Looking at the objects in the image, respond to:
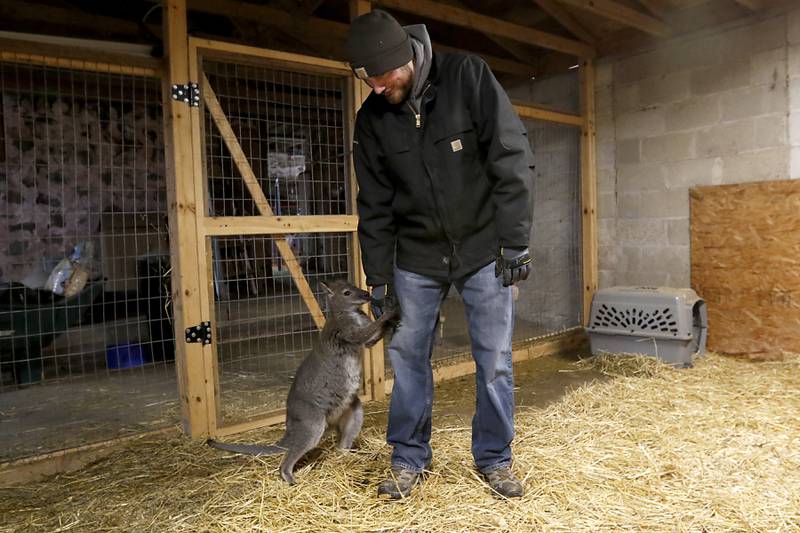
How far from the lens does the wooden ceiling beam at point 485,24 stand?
14.1ft

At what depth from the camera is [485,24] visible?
15.5 feet

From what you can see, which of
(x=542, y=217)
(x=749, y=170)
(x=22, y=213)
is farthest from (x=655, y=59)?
(x=22, y=213)

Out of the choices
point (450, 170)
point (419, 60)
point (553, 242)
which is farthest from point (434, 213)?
point (553, 242)

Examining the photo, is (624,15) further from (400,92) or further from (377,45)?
(377,45)

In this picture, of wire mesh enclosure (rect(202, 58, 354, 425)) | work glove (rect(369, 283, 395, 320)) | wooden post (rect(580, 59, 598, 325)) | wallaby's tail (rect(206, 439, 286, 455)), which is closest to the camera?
work glove (rect(369, 283, 395, 320))

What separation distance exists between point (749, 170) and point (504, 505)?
3835 mm

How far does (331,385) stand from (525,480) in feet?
3.33

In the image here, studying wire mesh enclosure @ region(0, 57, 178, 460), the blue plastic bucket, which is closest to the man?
wire mesh enclosure @ region(0, 57, 178, 460)

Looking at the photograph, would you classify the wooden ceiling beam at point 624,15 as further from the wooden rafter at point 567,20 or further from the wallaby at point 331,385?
the wallaby at point 331,385

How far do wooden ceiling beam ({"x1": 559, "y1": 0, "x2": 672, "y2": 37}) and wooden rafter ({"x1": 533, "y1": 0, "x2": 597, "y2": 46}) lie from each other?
206 mm

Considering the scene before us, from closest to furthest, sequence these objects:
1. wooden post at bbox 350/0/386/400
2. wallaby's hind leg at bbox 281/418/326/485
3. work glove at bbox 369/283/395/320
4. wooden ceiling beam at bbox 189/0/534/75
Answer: work glove at bbox 369/283/395/320 → wallaby's hind leg at bbox 281/418/326/485 → wooden post at bbox 350/0/386/400 → wooden ceiling beam at bbox 189/0/534/75

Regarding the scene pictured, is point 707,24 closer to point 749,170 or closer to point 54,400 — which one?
point 749,170

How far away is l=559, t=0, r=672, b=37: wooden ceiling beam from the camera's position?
14.9 feet

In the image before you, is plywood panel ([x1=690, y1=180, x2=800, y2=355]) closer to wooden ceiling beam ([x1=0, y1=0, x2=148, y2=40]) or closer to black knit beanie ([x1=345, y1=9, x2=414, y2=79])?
black knit beanie ([x1=345, y1=9, x2=414, y2=79])
